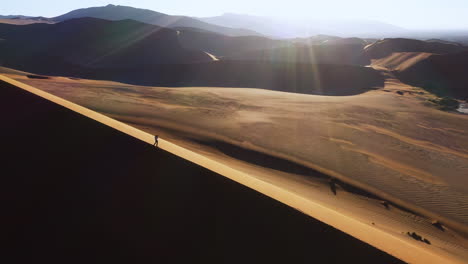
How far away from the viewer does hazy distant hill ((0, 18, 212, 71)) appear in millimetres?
45938

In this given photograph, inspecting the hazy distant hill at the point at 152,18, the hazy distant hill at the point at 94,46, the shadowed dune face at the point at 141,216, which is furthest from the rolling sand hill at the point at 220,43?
the hazy distant hill at the point at 152,18

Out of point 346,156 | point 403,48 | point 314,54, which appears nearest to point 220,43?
point 314,54

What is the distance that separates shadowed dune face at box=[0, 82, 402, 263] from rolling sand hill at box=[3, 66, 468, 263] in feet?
1.75

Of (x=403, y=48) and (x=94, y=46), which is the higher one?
(x=403, y=48)

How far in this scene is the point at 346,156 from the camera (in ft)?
31.6

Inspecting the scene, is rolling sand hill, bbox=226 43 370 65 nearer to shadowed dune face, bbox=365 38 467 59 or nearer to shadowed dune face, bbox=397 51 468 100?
shadowed dune face, bbox=365 38 467 59

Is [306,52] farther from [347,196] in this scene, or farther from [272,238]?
[272,238]

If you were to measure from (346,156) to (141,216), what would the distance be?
8130 millimetres

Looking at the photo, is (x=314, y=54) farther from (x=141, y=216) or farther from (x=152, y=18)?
(x=152, y=18)

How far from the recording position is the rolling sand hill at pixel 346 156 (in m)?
5.59

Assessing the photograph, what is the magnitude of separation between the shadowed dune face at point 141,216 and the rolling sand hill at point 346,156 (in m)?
0.53

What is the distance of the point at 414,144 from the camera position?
39.2 ft

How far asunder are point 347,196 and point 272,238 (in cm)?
484

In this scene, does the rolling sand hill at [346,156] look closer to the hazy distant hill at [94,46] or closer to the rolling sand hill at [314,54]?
the hazy distant hill at [94,46]
